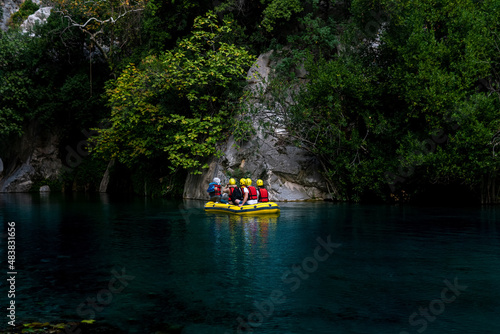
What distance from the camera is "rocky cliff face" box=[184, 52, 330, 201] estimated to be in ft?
92.0

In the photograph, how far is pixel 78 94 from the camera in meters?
41.8


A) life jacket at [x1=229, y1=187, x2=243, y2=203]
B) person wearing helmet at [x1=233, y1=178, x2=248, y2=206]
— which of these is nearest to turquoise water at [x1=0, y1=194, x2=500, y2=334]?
person wearing helmet at [x1=233, y1=178, x2=248, y2=206]

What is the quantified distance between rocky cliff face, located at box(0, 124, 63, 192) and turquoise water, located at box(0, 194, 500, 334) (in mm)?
29032

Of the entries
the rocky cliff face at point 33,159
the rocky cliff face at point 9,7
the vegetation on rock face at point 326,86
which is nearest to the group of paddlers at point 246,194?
the vegetation on rock face at point 326,86

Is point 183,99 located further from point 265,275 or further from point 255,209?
point 265,275

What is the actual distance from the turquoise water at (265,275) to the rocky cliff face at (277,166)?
9.84 m

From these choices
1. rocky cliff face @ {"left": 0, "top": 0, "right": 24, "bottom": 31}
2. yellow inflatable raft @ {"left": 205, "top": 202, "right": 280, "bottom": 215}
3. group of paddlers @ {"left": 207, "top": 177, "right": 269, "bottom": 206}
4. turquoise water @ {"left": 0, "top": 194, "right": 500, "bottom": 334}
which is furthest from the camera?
rocky cliff face @ {"left": 0, "top": 0, "right": 24, "bottom": 31}

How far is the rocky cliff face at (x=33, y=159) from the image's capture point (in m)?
45.1

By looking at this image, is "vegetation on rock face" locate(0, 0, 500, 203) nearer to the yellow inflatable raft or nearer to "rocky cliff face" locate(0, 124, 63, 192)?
"rocky cliff face" locate(0, 124, 63, 192)

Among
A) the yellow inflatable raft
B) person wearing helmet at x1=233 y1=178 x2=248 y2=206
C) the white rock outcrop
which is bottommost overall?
the yellow inflatable raft

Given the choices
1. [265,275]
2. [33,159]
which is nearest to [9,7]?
[33,159]

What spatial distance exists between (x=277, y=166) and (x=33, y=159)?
26.4m

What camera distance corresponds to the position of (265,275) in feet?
33.3

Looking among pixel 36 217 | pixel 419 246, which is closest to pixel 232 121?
pixel 36 217
